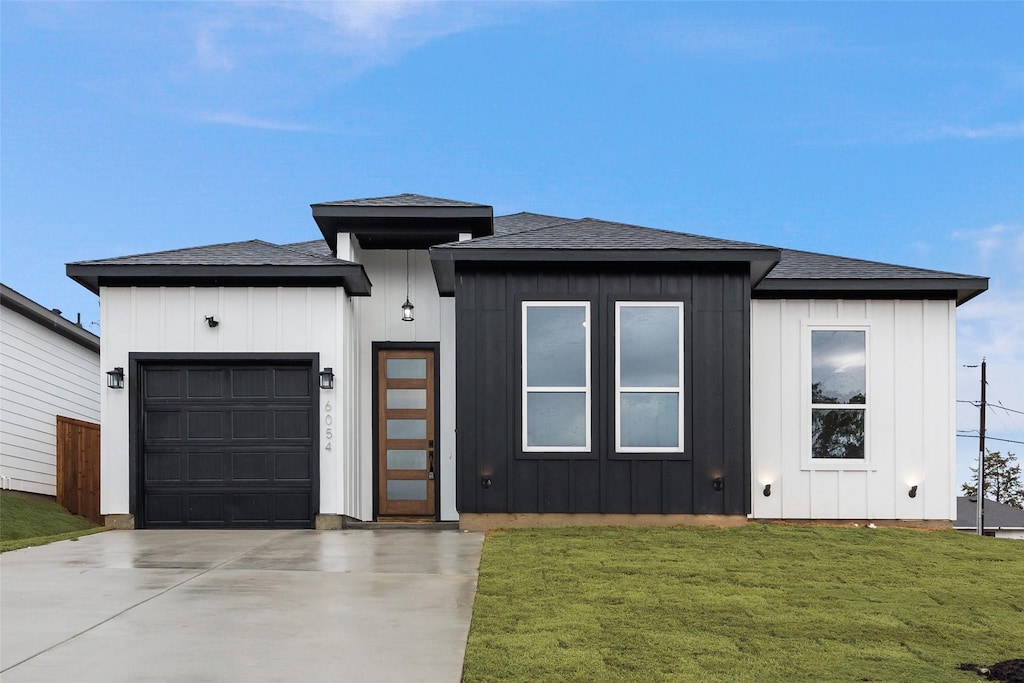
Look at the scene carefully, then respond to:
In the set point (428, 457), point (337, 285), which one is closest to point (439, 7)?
point (337, 285)

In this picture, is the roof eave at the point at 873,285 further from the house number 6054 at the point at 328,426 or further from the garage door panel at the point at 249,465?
the garage door panel at the point at 249,465

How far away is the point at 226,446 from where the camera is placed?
10.5m

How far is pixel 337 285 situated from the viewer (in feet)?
34.4

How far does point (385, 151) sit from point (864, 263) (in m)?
10.7

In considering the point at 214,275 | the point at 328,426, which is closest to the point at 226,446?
the point at 328,426

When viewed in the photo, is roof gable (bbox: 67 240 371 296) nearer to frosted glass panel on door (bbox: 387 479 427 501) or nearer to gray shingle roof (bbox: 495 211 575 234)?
frosted glass panel on door (bbox: 387 479 427 501)

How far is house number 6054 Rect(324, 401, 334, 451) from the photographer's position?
10.4 metres

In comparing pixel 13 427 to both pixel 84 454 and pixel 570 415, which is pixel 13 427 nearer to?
pixel 84 454

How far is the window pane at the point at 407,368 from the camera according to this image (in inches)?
467

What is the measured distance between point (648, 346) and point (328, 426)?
12.5 feet

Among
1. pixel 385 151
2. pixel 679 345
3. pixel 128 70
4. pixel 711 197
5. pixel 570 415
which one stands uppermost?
pixel 128 70

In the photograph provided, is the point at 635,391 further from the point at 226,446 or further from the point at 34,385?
the point at 34,385

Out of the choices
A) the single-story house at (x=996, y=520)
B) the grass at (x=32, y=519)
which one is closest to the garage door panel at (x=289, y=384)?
the grass at (x=32, y=519)

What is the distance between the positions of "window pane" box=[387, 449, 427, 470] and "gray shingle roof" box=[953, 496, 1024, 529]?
24.8 metres
